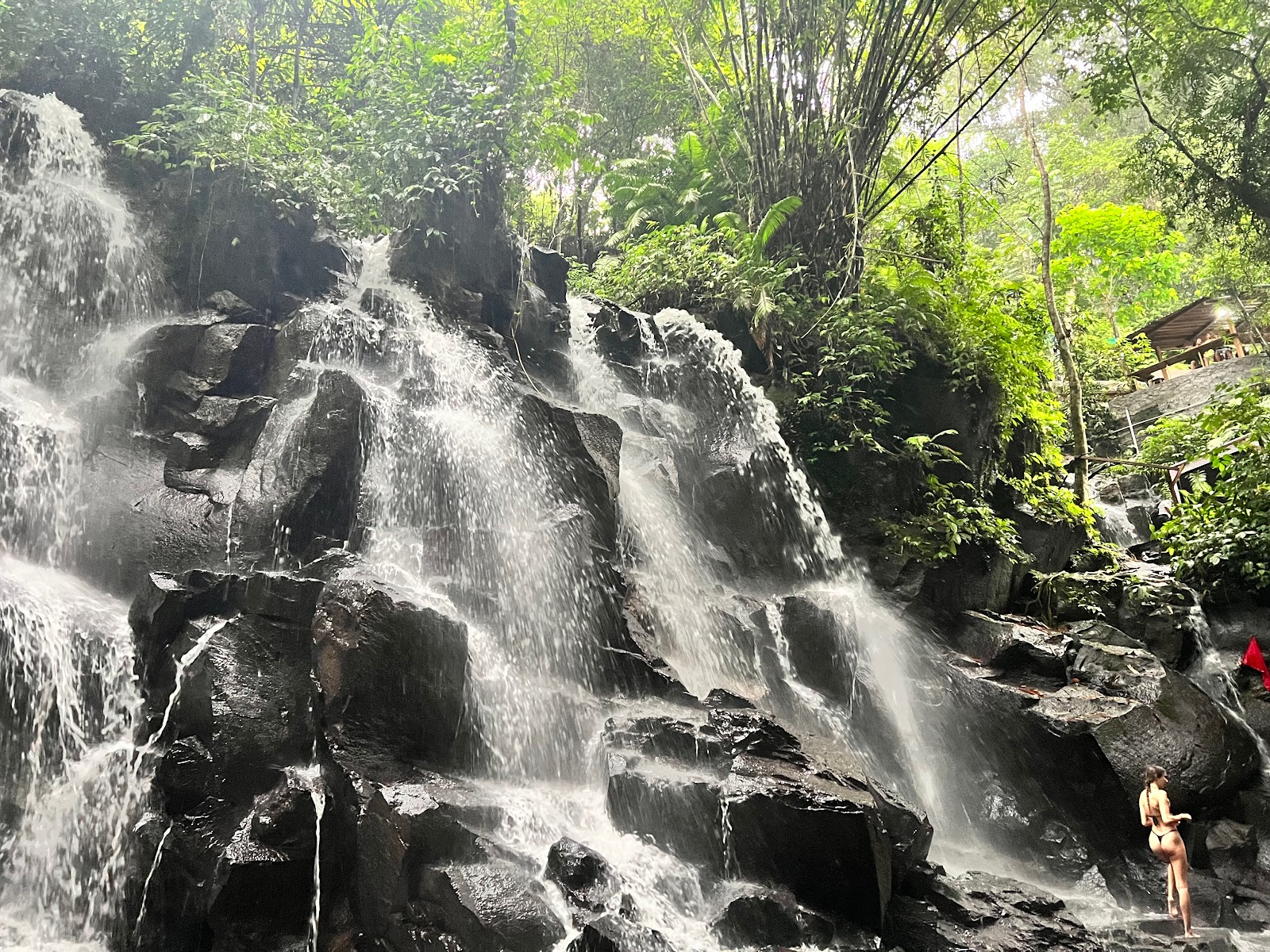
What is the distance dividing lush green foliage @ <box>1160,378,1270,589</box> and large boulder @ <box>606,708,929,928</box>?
25.3ft

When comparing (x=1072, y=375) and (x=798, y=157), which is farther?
(x=1072, y=375)

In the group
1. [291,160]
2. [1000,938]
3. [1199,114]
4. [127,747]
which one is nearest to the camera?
[1000,938]

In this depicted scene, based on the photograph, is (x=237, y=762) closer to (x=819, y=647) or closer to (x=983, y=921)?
(x=983, y=921)

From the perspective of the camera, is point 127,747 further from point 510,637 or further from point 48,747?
point 510,637

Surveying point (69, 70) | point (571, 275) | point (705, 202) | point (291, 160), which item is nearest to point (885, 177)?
point (705, 202)

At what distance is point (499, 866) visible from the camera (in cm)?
578

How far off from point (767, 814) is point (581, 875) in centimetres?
152

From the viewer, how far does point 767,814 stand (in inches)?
251

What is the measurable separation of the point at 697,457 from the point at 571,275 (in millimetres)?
6979

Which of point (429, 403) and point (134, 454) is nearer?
point (134, 454)

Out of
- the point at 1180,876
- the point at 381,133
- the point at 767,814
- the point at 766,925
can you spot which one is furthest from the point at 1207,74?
the point at 766,925

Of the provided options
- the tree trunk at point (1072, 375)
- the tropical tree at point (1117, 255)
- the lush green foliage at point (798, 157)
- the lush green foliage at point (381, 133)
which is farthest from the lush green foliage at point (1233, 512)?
the tropical tree at point (1117, 255)

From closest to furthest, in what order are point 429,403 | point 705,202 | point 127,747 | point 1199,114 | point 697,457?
point 127,747 < point 429,403 < point 697,457 < point 1199,114 < point 705,202

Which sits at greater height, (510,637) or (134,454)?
(134,454)
